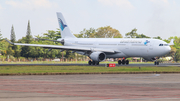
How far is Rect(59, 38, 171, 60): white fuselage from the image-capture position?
53.8m

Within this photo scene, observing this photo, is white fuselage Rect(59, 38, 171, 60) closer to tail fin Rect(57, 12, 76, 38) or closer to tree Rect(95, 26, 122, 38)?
tail fin Rect(57, 12, 76, 38)

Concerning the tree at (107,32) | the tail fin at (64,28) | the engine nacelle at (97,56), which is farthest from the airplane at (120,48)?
the tree at (107,32)

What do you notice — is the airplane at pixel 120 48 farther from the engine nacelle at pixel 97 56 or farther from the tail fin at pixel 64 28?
the tail fin at pixel 64 28

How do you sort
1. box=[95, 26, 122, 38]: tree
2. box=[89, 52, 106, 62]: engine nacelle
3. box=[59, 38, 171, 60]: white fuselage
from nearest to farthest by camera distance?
box=[89, 52, 106, 62]: engine nacelle
box=[59, 38, 171, 60]: white fuselage
box=[95, 26, 122, 38]: tree

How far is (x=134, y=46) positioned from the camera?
54750 mm

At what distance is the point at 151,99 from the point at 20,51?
108786 millimetres

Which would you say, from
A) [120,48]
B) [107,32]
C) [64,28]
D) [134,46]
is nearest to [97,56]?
[120,48]

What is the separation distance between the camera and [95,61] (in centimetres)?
5562

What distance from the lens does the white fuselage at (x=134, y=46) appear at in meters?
53.8

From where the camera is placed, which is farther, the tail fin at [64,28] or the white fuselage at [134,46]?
the tail fin at [64,28]

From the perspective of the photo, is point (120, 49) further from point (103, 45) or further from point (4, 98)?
point (4, 98)

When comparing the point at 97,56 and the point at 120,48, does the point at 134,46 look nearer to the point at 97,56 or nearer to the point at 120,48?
the point at 120,48

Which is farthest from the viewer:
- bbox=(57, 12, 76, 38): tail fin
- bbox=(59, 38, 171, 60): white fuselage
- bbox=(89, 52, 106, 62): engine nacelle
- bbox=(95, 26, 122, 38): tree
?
bbox=(95, 26, 122, 38): tree

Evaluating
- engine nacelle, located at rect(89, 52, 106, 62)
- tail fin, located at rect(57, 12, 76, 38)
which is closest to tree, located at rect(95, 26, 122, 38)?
tail fin, located at rect(57, 12, 76, 38)
